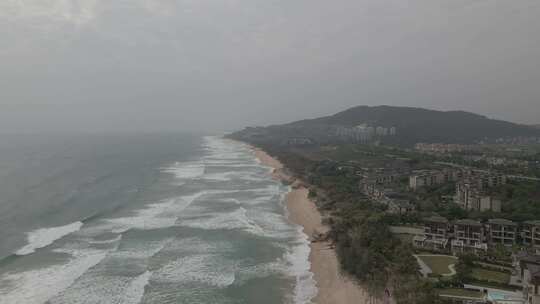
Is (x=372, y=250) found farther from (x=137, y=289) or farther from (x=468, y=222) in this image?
(x=137, y=289)

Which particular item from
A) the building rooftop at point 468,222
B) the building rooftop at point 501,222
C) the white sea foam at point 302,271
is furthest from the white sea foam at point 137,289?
the building rooftop at point 501,222

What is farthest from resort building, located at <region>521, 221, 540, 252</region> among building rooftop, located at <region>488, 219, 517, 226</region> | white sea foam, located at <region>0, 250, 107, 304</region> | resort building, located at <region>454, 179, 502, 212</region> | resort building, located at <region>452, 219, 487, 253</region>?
white sea foam, located at <region>0, 250, 107, 304</region>

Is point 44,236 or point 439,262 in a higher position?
point 439,262

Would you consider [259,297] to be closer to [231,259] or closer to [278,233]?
[231,259]

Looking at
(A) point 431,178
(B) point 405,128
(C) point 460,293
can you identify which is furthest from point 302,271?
(B) point 405,128

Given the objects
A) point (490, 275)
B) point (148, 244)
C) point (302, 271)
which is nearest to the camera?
point (490, 275)
